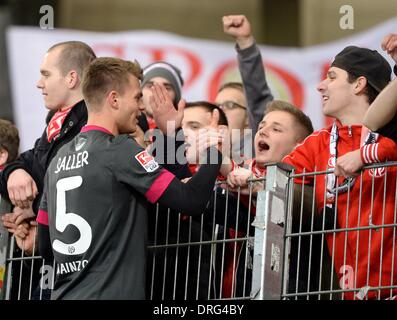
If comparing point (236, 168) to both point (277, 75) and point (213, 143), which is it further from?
point (277, 75)

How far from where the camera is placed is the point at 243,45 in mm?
11305

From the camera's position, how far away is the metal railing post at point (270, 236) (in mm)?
9117

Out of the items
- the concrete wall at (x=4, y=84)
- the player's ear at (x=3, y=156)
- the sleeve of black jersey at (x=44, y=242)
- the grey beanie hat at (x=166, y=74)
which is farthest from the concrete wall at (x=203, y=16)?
the sleeve of black jersey at (x=44, y=242)

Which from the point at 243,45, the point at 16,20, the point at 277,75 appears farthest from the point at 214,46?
the point at 243,45

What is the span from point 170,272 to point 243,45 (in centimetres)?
225

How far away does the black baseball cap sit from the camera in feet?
32.4

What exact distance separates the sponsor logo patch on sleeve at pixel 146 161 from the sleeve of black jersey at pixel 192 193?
0.44ft

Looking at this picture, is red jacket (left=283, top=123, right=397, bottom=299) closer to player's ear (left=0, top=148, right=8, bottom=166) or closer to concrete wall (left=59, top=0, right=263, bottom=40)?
player's ear (left=0, top=148, right=8, bottom=166)

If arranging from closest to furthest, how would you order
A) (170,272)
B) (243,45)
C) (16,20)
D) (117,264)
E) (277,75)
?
1. (117,264)
2. (170,272)
3. (243,45)
4. (277,75)
5. (16,20)

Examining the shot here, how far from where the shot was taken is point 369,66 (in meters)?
9.89

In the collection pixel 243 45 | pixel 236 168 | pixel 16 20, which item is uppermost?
pixel 16 20

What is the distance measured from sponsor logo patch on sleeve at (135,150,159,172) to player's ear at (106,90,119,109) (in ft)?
1.26

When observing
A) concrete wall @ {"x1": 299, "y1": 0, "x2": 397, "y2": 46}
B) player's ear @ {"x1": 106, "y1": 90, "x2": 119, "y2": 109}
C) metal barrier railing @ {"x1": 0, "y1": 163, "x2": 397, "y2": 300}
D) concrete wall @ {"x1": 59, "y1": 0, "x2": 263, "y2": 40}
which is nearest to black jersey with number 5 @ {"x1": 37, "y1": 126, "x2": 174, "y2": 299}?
player's ear @ {"x1": 106, "y1": 90, "x2": 119, "y2": 109}

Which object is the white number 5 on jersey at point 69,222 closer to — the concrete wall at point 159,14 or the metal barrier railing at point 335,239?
the metal barrier railing at point 335,239
